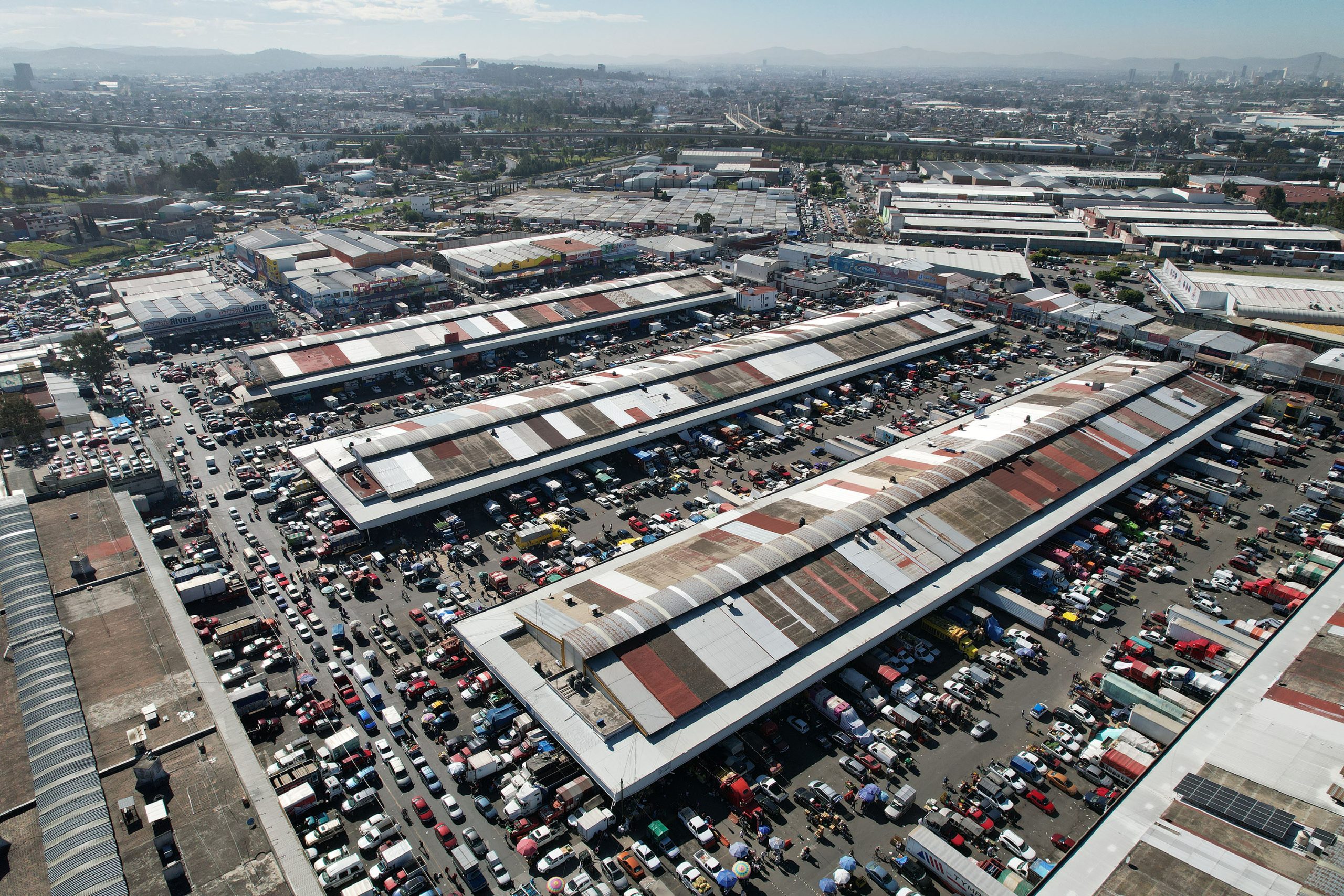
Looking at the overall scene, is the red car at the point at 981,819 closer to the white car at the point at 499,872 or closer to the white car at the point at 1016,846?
the white car at the point at 1016,846

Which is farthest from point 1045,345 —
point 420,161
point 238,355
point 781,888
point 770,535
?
point 420,161

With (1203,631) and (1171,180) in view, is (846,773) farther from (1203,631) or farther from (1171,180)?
(1171,180)

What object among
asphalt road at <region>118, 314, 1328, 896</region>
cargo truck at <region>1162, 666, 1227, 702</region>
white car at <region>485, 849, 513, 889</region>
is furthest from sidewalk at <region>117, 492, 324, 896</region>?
cargo truck at <region>1162, 666, 1227, 702</region>

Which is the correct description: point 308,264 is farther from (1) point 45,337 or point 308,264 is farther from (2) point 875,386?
(2) point 875,386

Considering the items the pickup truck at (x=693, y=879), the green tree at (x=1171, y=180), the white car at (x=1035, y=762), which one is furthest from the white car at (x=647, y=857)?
the green tree at (x=1171, y=180)

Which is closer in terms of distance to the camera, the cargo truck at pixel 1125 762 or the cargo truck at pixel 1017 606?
the cargo truck at pixel 1125 762

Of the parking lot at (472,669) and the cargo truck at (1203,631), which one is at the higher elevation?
the cargo truck at (1203,631)

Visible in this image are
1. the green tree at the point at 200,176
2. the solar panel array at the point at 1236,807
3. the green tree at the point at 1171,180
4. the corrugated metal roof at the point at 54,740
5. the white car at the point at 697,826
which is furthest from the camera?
the green tree at the point at 200,176
